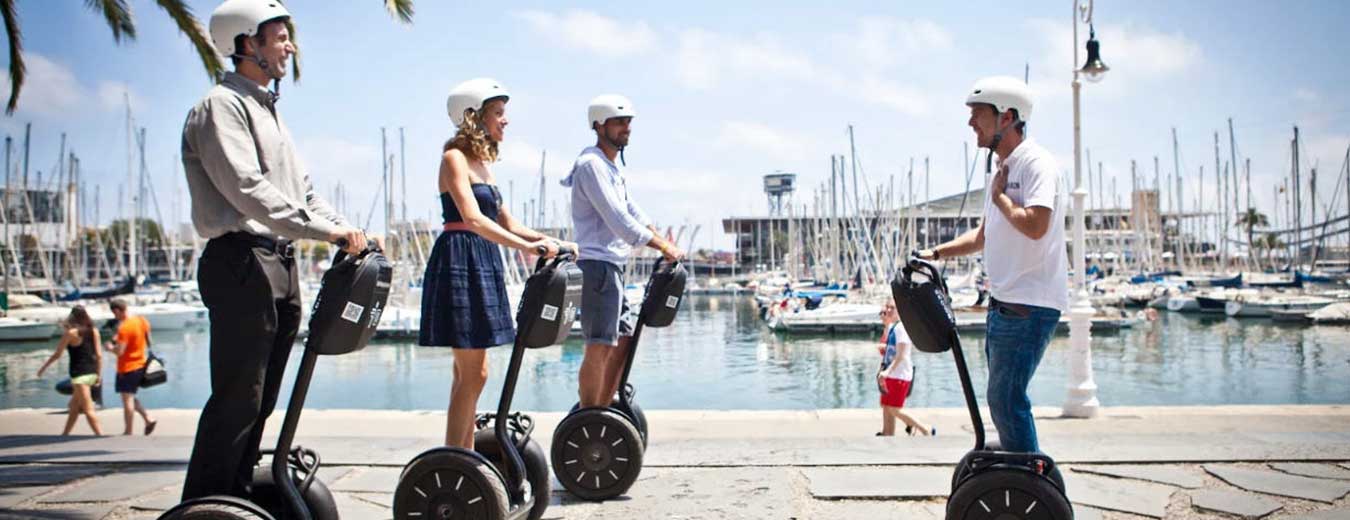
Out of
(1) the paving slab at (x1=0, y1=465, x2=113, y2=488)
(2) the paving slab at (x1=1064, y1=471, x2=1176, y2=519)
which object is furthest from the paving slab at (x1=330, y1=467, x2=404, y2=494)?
(2) the paving slab at (x1=1064, y1=471, x2=1176, y2=519)

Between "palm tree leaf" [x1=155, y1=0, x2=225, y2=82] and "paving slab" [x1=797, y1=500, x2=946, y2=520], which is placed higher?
"palm tree leaf" [x1=155, y1=0, x2=225, y2=82]

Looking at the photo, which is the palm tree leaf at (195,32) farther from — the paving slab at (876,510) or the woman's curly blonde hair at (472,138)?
the paving slab at (876,510)

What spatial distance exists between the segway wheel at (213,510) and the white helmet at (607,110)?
2.62 m

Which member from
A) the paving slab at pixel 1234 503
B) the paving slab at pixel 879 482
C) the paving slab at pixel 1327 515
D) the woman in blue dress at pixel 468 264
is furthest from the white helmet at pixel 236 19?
the paving slab at pixel 1327 515

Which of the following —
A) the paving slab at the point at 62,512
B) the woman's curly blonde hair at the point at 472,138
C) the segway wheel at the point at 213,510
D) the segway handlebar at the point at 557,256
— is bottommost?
the paving slab at the point at 62,512

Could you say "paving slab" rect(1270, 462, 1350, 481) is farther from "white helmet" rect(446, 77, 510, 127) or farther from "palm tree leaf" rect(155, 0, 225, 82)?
"palm tree leaf" rect(155, 0, 225, 82)

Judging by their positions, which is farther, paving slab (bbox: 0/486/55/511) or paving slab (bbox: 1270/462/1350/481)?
paving slab (bbox: 1270/462/1350/481)

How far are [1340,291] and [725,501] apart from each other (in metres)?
50.7

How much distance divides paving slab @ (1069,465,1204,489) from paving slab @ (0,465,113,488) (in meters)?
5.16

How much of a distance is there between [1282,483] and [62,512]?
5.59m

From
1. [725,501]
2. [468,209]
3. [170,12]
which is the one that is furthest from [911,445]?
[170,12]

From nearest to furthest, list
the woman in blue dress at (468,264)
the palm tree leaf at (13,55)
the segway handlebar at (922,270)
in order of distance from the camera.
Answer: the segway handlebar at (922,270)
the woman in blue dress at (468,264)
the palm tree leaf at (13,55)

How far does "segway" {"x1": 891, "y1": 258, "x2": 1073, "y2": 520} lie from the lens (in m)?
3.08

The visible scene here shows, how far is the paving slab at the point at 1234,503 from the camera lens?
3934 mm
